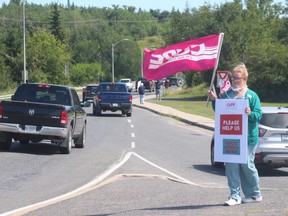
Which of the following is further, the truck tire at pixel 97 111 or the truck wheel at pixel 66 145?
the truck tire at pixel 97 111

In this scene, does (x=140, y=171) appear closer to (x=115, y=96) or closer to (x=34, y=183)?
(x=34, y=183)

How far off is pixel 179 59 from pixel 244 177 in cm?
498

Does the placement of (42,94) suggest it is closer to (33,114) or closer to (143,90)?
(33,114)

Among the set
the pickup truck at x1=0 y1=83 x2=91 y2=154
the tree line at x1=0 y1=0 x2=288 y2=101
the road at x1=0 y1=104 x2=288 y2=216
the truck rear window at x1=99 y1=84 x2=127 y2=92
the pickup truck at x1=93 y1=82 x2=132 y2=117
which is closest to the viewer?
the road at x1=0 y1=104 x2=288 y2=216

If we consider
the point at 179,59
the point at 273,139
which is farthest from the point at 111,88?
the point at 179,59

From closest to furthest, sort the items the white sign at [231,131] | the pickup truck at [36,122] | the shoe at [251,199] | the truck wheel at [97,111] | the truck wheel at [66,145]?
the white sign at [231,131] → the shoe at [251,199] → the pickup truck at [36,122] → the truck wheel at [66,145] → the truck wheel at [97,111]

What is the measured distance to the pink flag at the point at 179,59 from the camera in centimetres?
1414

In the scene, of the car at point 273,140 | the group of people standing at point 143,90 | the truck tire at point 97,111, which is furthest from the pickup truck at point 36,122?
the group of people standing at point 143,90

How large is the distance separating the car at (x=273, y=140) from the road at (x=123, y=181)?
412 millimetres

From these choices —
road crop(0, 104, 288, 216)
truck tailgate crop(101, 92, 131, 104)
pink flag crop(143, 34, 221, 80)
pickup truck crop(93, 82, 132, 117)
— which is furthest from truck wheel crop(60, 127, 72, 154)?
truck tailgate crop(101, 92, 131, 104)

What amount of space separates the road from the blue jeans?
21 centimetres

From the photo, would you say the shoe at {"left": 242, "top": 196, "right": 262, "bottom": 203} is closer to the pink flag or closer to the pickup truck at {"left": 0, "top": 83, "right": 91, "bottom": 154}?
the pink flag

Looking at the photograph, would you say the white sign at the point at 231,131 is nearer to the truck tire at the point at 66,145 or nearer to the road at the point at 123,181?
the road at the point at 123,181

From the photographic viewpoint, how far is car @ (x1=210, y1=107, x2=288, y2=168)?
15258 millimetres
